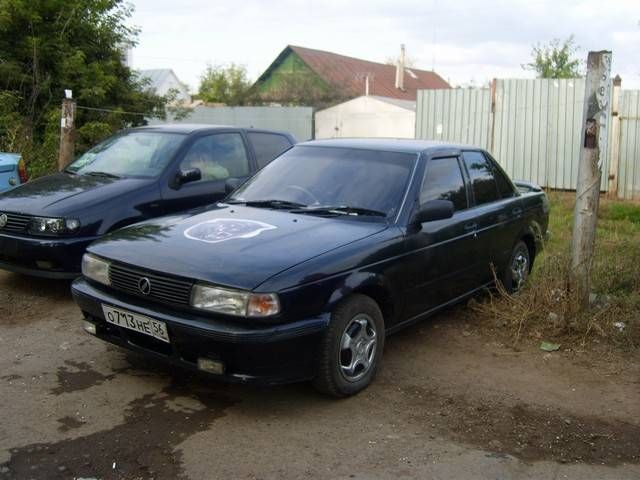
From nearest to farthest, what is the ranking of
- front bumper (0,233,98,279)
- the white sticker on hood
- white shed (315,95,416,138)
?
the white sticker on hood < front bumper (0,233,98,279) < white shed (315,95,416,138)

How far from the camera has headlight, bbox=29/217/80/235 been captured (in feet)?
19.3

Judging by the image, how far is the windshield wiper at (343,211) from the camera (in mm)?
4809

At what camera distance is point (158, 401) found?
417 cm

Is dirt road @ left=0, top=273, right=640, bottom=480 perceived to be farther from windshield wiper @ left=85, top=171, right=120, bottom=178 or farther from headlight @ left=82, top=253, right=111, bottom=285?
windshield wiper @ left=85, top=171, right=120, bottom=178

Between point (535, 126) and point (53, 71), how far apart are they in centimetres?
974

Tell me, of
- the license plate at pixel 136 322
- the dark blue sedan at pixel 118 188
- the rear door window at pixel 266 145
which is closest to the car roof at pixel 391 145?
the dark blue sedan at pixel 118 188

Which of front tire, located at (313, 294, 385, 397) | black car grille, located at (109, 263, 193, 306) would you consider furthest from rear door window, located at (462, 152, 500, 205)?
black car grille, located at (109, 263, 193, 306)

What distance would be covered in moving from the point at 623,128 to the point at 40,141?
1108 centimetres

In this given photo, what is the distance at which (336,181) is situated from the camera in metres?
5.14

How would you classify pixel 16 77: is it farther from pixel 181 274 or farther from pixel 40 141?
pixel 181 274

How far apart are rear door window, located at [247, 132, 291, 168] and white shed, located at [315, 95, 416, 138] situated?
51.0 feet

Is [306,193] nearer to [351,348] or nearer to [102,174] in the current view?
[351,348]

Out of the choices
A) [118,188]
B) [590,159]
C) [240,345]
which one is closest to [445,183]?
[590,159]

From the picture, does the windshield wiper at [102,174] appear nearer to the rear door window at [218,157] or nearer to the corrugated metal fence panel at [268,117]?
the rear door window at [218,157]
